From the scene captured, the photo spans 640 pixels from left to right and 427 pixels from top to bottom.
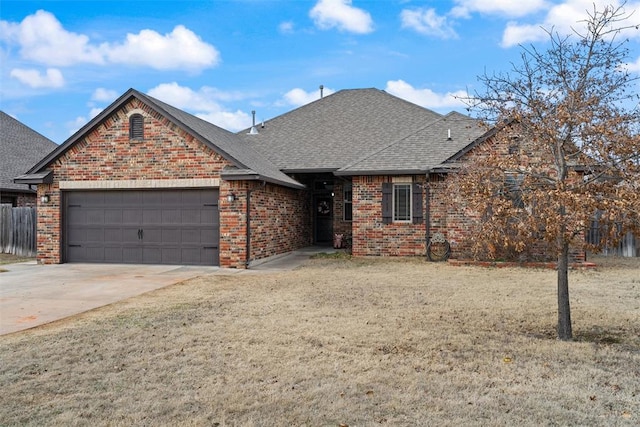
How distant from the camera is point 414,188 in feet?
50.3

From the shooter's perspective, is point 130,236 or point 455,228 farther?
point 455,228

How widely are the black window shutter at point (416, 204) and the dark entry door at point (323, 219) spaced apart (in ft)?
17.9

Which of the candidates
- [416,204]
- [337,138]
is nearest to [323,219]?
[337,138]

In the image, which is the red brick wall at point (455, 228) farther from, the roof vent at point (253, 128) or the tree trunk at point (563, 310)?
the roof vent at point (253, 128)

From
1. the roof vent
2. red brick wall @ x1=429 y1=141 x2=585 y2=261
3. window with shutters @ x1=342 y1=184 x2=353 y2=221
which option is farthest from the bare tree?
the roof vent

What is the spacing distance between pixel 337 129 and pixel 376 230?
21.9ft

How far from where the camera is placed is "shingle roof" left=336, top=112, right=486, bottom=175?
1512cm

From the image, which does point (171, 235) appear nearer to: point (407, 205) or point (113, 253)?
point (113, 253)

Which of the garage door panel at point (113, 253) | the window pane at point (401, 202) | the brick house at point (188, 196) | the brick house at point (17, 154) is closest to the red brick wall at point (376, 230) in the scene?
the brick house at point (188, 196)

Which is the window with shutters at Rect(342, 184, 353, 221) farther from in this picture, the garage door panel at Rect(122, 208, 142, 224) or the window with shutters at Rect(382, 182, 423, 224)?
the garage door panel at Rect(122, 208, 142, 224)

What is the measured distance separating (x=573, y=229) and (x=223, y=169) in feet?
31.3

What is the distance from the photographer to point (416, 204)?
50.1 ft

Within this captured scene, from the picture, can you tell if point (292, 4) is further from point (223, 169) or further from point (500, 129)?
point (500, 129)

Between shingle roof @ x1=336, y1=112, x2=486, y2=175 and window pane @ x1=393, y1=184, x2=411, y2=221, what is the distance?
2.53 ft
